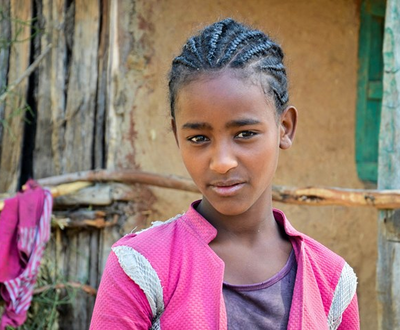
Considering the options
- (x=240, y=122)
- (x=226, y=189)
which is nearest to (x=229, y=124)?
(x=240, y=122)

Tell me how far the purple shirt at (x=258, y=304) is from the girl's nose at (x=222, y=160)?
269mm

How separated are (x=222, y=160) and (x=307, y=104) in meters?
3.21

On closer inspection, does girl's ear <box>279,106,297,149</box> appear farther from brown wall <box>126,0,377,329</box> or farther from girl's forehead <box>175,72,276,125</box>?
brown wall <box>126,0,377,329</box>

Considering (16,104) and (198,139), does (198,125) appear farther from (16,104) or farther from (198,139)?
(16,104)

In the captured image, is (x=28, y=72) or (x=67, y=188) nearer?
(x=67, y=188)

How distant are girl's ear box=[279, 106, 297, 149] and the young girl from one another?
0.11 feet

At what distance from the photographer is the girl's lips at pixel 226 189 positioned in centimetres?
165

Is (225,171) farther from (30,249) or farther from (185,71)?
(30,249)

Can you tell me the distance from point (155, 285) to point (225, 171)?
30cm

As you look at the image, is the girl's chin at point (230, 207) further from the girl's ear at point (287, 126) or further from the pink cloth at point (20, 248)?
the pink cloth at point (20, 248)

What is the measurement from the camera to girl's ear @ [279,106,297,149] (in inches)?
72.7

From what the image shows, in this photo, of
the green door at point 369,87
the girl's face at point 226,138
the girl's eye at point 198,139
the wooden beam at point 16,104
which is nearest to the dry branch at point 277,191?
the wooden beam at point 16,104

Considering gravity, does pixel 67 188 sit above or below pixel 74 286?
above

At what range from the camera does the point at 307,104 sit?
4.71 m
